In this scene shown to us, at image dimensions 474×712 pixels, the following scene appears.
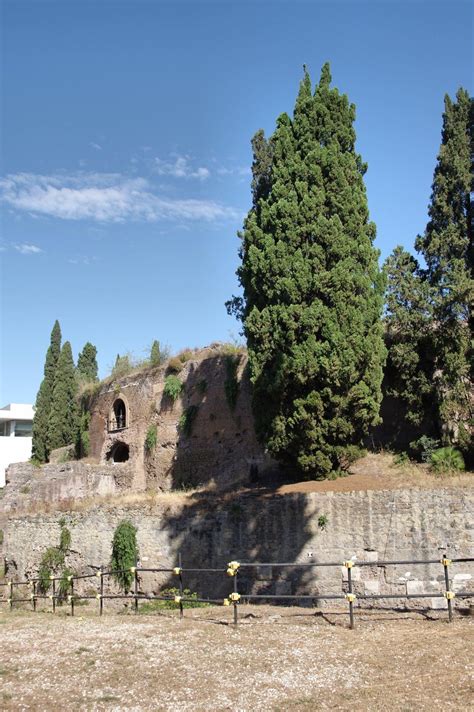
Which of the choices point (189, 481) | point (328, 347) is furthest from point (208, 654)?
point (189, 481)

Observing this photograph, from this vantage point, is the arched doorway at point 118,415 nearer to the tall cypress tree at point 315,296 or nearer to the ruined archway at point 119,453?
the ruined archway at point 119,453

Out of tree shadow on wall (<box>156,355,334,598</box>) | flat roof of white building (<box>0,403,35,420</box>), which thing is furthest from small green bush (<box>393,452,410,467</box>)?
flat roof of white building (<box>0,403,35,420</box>)

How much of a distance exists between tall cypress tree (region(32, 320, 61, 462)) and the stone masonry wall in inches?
874

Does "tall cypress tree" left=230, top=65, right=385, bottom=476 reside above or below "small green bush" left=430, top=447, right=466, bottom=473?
above

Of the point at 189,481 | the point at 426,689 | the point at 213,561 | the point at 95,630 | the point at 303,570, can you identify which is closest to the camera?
the point at 426,689

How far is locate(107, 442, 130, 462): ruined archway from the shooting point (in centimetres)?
3297

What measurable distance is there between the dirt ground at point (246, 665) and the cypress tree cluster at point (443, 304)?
874 cm

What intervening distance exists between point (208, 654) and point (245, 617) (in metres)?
3.02

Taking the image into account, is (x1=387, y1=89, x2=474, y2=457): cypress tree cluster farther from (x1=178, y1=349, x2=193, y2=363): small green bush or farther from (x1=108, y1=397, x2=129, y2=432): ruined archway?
(x1=108, y1=397, x2=129, y2=432): ruined archway

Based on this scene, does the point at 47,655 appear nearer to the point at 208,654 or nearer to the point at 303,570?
the point at 208,654

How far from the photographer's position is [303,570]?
1650 centimetres

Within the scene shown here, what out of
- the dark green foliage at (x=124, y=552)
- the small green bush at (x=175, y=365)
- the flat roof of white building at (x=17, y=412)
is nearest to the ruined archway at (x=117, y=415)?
the small green bush at (x=175, y=365)

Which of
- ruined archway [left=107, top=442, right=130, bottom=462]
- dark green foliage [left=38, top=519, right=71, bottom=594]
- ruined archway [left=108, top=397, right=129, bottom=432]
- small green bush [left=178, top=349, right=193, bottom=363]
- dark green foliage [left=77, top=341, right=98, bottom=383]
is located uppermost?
dark green foliage [left=77, top=341, right=98, bottom=383]

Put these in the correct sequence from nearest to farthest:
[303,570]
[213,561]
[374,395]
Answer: [303,570] < [213,561] < [374,395]
